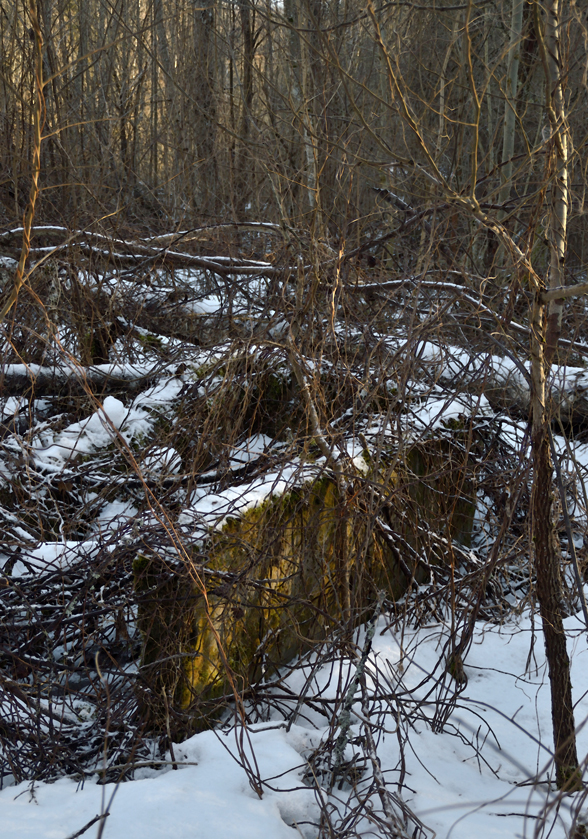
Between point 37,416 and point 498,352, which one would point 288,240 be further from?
point 498,352

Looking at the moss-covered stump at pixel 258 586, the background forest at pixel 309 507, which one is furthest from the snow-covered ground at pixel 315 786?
the moss-covered stump at pixel 258 586

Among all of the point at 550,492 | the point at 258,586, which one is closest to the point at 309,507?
the point at 258,586

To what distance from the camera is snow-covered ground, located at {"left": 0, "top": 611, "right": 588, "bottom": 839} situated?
186 centimetres

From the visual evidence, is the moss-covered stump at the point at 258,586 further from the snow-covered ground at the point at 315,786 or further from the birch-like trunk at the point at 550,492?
the birch-like trunk at the point at 550,492

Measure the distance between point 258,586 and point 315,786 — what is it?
2.30 ft

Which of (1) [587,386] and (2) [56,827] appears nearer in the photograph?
(2) [56,827]

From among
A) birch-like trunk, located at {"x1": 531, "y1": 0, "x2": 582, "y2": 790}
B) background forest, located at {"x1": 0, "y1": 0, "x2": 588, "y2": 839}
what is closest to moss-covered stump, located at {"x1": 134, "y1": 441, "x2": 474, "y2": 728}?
background forest, located at {"x1": 0, "y1": 0, "x2": 588, "y2": 839}

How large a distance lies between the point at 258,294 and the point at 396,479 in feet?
5.89

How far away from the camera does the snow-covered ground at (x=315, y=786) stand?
186cm

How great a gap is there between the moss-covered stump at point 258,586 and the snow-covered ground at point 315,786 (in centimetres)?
20

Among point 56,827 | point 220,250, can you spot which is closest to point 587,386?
point 220,250

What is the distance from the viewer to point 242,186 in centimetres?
874

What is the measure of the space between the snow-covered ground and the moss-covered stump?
195 millimetres

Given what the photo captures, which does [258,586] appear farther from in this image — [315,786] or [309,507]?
[315,786]
